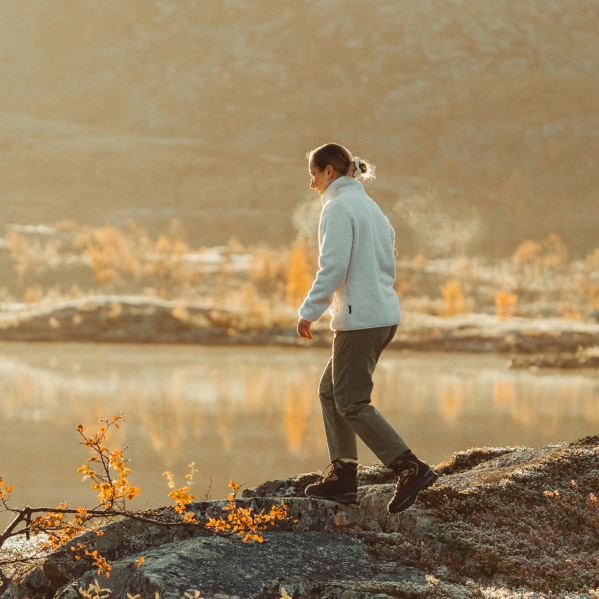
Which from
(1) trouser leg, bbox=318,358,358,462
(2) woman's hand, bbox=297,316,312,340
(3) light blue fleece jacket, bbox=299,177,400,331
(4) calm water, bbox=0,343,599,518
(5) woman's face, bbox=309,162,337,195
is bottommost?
(4) calm water, bbox=0,343,599,518

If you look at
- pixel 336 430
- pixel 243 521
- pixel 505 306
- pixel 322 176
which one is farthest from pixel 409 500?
pixel 505 306

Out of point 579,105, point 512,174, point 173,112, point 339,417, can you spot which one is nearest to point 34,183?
point 173,112

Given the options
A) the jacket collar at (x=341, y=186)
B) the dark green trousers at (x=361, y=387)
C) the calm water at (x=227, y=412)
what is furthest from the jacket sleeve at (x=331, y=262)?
the calm water at (x=227, y=412)

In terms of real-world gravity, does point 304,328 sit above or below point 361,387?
above

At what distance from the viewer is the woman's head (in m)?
5.50

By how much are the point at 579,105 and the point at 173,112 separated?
75.7 metres

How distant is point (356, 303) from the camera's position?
530cm

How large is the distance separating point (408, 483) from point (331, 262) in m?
1.40

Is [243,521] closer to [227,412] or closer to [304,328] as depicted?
[304,328]

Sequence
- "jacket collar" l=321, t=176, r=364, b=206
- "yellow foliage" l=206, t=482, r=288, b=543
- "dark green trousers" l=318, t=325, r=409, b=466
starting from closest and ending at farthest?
"yellow foliage" l=206, t=482, r=288, b=543 → "dark green trousers" l=318, t=325, r=409, b=466 → "jacket collar" l=321, t=176, r=364, b=206

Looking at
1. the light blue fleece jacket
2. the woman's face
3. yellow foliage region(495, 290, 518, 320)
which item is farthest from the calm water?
yellow foliage region(495, 290, 518, 320)

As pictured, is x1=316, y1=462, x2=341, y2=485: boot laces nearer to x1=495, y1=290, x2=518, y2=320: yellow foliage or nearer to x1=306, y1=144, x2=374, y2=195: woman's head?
x1=306, y1=144, x2=374, y2=195: woman's head

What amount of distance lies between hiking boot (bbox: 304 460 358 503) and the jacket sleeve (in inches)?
39.9

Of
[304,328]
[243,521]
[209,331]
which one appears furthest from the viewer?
[209,331]
